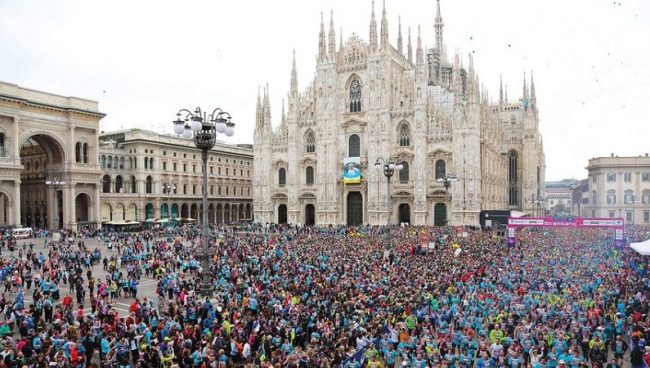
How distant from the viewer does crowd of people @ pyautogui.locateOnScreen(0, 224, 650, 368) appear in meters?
11.1

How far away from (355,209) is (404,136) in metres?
9.55

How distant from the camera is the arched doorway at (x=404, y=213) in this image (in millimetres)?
52556

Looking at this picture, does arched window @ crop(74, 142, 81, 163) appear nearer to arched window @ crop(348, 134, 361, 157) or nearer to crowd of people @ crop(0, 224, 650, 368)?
arched window @ crop(348, 134, 361, 157)

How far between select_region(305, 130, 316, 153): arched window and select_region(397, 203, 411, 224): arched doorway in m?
11.8

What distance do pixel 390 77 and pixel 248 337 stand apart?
4290 centimetres

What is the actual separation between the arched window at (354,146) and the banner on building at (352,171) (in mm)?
1084

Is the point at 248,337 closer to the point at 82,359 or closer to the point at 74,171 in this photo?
the point at 82,359

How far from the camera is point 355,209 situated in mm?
55031

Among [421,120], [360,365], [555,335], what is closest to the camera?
[360,365]

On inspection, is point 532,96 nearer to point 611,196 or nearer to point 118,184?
point 611,196

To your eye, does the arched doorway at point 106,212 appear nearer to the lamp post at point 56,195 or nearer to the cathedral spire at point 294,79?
the lamp post at point 56,195

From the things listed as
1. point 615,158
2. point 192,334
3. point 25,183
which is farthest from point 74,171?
point 615,158

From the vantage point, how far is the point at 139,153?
61.4m

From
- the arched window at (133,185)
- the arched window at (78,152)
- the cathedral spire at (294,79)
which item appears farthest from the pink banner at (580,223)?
the arched window at (133,185)
